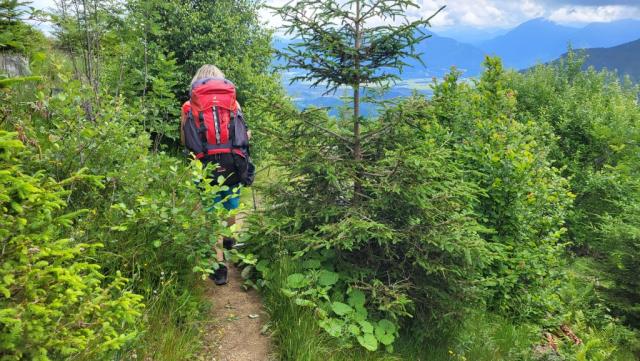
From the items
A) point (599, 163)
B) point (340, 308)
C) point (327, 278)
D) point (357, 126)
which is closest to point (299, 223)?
point (327, 278)

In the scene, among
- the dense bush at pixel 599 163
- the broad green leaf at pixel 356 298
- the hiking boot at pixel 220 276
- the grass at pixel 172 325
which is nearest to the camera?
the grass at pixel 172 325

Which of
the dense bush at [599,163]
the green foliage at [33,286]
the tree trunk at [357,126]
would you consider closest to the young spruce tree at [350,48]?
the tree trunk at [357,126]

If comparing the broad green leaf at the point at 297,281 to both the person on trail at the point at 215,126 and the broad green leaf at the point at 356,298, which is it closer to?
the broad green leaf at the point at 356,298

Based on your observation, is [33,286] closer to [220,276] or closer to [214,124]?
[220,276]

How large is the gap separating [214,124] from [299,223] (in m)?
1.58

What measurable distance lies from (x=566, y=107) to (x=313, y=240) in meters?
14.5

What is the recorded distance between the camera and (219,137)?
4848 mm

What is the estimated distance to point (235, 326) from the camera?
4.17 metres

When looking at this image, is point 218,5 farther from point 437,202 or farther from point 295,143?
point 437,202

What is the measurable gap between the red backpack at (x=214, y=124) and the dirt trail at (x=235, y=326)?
139cm

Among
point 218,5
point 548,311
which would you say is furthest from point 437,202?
point 218,5

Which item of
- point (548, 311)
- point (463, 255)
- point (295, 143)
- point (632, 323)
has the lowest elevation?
point (632, 323)

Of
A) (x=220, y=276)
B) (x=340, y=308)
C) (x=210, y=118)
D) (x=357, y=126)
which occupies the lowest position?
(x=340, y=308)

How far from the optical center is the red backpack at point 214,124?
4770mm
